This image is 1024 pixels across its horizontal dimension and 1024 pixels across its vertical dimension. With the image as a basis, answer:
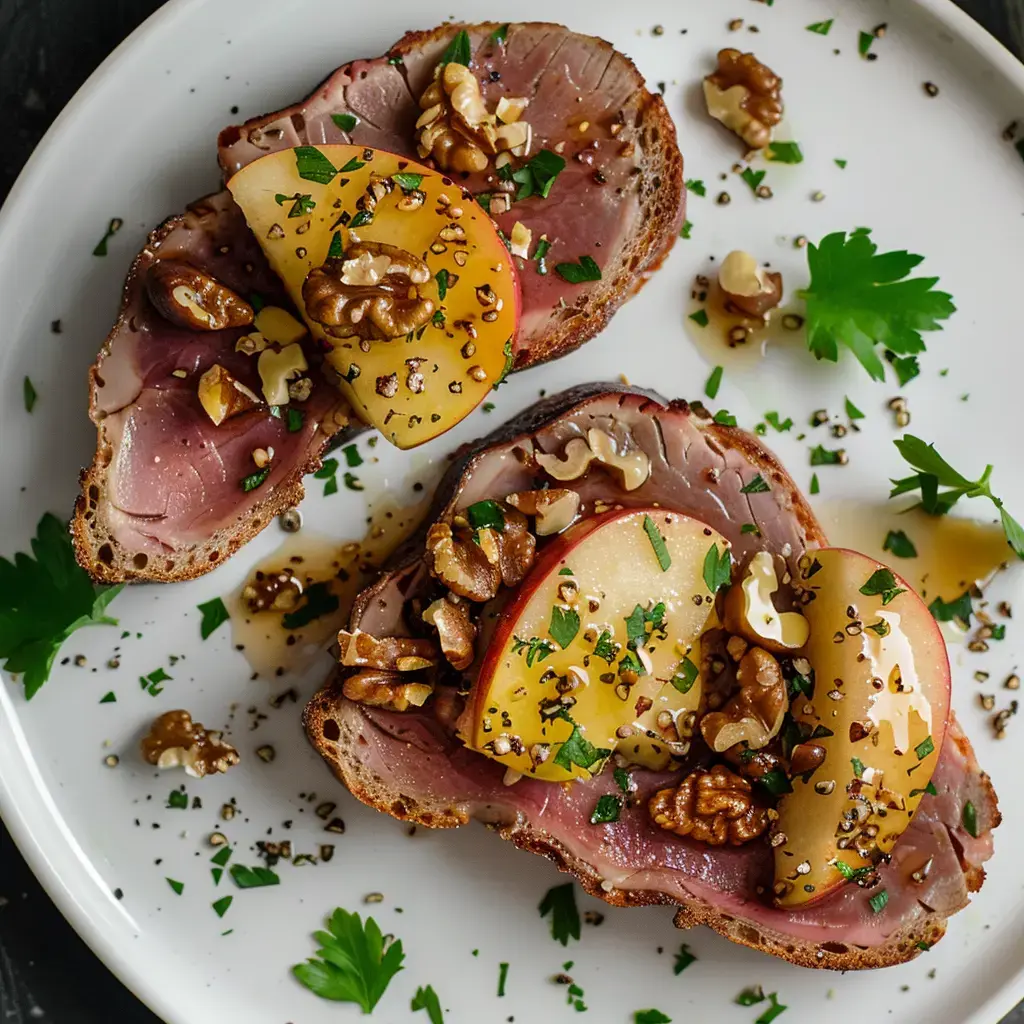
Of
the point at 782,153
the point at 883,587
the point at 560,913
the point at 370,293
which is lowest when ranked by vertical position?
the point at 560,913

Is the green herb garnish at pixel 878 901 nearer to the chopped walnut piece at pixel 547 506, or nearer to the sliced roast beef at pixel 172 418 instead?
the chopped walnut piece at pixel 547 506

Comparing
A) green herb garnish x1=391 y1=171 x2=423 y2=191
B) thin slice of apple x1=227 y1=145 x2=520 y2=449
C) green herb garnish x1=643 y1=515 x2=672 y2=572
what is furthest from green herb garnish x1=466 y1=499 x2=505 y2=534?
green herb garnish x1=391 y1=171 x2=423 y2=191

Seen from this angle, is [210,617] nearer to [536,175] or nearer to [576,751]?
[576,751]

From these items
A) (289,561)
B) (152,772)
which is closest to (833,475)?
(289,561)

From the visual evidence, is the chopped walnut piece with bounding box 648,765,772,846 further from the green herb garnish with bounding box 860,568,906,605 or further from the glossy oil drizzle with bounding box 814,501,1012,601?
the glossy oil drizzle with bounding box 814,501,1012,601

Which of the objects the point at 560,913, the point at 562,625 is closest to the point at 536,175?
the point at 562,625

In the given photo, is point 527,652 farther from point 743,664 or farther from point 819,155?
point 819,155
